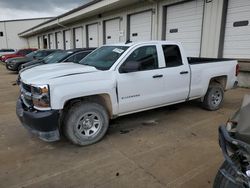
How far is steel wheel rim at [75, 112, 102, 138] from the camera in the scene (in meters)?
4.04

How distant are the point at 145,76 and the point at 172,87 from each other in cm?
83

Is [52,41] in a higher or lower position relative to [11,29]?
lower

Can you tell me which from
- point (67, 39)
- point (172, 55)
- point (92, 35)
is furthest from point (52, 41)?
point (172, 55)

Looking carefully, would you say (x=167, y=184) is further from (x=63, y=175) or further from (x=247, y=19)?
(x=247, y=19)

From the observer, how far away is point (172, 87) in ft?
16.7

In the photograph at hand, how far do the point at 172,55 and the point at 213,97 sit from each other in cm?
189

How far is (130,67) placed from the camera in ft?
14.0

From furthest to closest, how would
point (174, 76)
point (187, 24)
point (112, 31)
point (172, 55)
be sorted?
point (112, 31) < point (187, 24) < point (172, 55) < point (174, 76)

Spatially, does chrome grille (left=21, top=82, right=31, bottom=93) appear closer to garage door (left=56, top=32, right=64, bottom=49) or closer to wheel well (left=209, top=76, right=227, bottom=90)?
wheel well (left=209, top=76, right=227, bottom=90)

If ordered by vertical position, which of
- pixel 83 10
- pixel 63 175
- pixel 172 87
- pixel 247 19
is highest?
pixel 83 10

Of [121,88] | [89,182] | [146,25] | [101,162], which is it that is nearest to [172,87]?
[121,88]

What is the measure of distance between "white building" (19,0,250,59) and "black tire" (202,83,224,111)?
406 cm

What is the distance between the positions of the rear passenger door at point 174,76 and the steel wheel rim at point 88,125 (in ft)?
5.52

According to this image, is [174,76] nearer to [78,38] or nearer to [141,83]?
[141,83]
